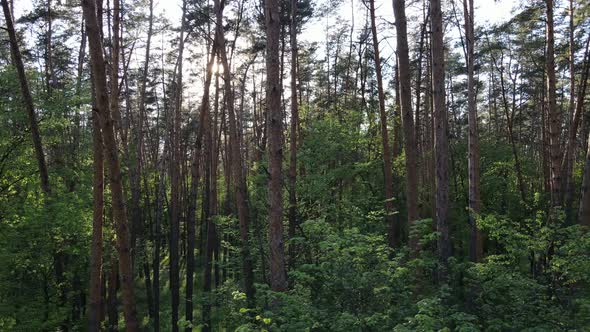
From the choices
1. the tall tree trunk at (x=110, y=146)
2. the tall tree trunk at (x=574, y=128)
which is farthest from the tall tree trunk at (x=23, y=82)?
the tall tree trunk at (x=574, y=128)

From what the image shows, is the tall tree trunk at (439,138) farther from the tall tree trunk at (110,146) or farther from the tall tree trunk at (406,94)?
the tall tree trunk at (110,146)

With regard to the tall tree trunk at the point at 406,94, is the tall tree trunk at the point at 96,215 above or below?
below

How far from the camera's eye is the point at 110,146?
21.8ft

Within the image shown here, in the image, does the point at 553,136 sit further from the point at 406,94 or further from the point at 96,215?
the point at 96,215

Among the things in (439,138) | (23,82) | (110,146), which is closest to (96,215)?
(110,146)

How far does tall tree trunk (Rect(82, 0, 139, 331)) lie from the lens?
21.4 feet

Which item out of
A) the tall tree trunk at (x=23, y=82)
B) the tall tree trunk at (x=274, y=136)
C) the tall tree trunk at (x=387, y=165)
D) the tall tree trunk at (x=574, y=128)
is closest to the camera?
the tall tree trunk at (x=274, y=136)

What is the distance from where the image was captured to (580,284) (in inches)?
331

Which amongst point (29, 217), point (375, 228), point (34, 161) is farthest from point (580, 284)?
point (34, 161)

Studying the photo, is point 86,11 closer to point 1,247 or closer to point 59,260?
point 1,247

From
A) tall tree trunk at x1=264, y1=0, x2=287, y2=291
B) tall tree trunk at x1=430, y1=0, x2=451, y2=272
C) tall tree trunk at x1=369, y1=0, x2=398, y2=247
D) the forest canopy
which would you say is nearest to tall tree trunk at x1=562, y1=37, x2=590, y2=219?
the forest canopy

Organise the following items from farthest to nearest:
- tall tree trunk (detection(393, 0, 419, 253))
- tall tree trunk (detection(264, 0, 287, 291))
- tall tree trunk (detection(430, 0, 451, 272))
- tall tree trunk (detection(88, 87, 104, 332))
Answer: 1. tall tree trunk (detection(393, 0, 419, 253))
2. tall tree trunk (detection(430, 0, 451, 272))
3. tall tree trunk (detection(88, 87, 104, 332))
4. tall tree trunk (detection(264, 0, 287, 291))

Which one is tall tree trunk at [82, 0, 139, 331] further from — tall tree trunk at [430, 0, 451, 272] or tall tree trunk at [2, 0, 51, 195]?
tall tree trunk at [430, 0, 451, 272]

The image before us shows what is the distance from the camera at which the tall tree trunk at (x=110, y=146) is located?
257 inches
